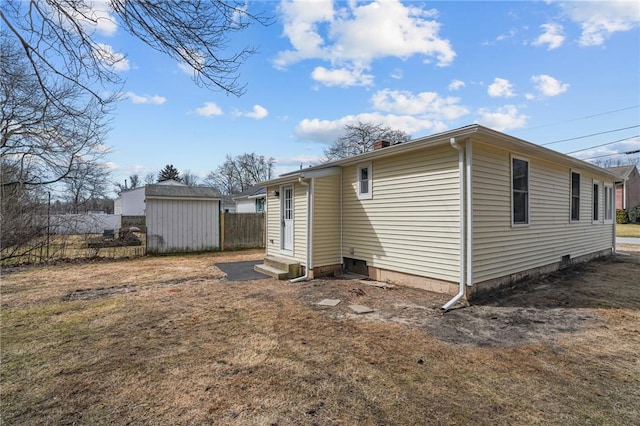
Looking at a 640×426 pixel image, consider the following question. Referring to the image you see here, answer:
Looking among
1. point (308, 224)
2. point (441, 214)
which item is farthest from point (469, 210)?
point (308, 224)

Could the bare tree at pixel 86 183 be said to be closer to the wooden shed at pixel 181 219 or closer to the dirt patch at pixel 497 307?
the wooden shed at pixel 181 219

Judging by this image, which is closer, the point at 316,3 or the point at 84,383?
the point at 84,383

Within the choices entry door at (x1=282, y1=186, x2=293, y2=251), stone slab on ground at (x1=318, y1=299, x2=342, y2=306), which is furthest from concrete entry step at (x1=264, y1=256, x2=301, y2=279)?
stone slab on ground at (x1=318, y1=299, x2=342, y2=306)

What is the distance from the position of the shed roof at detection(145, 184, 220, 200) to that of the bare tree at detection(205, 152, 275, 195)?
3042cm

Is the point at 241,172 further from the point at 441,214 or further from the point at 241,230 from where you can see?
the point at 441,214

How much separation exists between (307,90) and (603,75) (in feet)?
33.2

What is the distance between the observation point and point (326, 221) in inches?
320

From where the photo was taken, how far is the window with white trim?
1124cm

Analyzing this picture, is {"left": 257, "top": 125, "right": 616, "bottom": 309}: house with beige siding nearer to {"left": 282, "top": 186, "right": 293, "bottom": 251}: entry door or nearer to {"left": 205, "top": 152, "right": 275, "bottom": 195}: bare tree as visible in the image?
{"left": 282, "top": 186, "right": 293, "bottom": 251}: entry door

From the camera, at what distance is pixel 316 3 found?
3684 millimetres

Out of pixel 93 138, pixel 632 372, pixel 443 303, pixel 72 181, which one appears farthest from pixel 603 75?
pixel 72 181

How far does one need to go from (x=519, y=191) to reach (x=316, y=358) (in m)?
5.83

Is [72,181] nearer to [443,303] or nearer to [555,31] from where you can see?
[443,303]

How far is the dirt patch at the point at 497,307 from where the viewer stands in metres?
4.25
